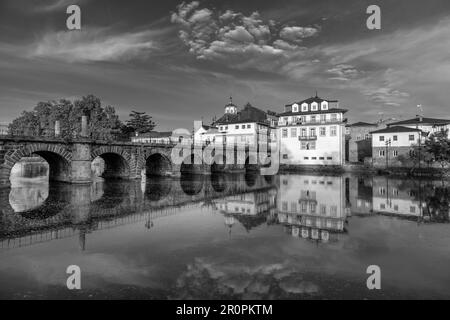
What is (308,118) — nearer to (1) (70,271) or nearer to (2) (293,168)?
(2) (293,168)

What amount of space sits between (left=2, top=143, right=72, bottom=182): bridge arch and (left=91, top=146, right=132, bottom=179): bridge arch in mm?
3226

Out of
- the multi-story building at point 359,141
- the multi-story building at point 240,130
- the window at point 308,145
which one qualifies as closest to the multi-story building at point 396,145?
the multi-story building at point 359,141

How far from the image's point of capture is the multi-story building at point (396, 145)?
2325 inches

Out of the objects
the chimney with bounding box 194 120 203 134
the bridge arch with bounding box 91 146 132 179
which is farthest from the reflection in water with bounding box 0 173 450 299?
the chimney with bounding box 194 120 203 134

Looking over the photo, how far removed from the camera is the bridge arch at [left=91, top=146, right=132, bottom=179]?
124 ft

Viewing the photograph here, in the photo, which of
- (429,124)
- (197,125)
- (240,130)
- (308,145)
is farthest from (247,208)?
(197,125)

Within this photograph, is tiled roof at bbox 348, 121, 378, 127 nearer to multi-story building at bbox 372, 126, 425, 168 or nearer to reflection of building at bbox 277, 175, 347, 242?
multi-story building at bbox 372, 126, 425, 168

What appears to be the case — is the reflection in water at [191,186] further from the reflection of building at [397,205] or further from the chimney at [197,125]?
the chimney at [197,125]

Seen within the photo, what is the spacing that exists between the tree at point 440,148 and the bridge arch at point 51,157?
55878 millimetres

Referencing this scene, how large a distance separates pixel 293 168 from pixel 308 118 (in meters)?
12.1

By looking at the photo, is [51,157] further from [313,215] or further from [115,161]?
[313,215]

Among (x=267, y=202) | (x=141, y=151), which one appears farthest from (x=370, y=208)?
(x=141, y=151)

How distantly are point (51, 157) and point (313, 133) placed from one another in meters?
52.0
